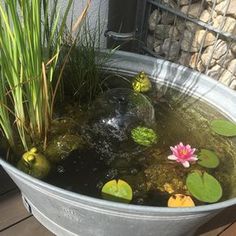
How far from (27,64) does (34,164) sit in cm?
31

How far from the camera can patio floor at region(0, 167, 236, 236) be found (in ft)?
3.74

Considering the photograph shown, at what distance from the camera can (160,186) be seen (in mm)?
1047

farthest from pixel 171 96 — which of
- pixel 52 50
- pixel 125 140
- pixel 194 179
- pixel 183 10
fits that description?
pixel 183 10

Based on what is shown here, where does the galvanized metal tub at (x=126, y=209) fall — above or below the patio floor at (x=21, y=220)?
above

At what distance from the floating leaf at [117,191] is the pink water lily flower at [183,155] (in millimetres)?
192

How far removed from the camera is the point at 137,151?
1.15 meters

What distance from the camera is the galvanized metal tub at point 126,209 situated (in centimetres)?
76

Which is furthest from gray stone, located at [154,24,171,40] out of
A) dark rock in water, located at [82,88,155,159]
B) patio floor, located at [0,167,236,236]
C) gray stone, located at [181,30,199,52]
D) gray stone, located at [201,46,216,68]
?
patio floor, located at [0,167,236,236]

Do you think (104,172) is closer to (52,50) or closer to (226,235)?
(52,50)

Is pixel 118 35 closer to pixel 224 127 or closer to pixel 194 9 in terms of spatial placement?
pixel 194 9

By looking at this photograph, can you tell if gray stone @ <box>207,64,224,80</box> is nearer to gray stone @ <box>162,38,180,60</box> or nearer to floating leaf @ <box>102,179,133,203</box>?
gray stone @ <box>162,38,180,60</box>

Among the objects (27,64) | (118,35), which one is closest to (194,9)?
(118,35)

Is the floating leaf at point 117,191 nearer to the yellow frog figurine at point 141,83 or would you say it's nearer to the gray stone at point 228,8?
the yellow frog figurine at point 141,83

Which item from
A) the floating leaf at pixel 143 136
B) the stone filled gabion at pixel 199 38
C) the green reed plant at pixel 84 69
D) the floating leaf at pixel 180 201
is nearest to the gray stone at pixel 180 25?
the stone filled gabion at pixel 199 38
